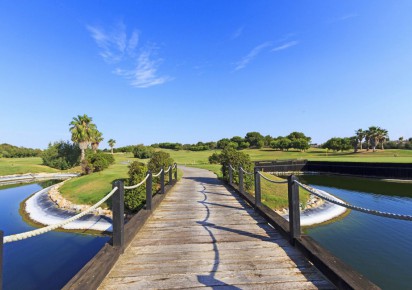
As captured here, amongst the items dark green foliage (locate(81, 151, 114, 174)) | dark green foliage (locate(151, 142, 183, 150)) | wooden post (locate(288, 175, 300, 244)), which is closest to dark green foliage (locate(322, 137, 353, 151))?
dark green foliage (locate(151, 142, 183, 150))

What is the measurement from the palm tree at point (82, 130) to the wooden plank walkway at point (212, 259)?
121 feet

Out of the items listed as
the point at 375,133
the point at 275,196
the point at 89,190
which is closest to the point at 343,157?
the point at 375,133

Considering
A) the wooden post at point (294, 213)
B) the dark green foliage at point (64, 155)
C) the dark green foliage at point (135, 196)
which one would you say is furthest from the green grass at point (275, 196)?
the dark green foliage at point (64, 155)

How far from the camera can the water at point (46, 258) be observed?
8.41 metres

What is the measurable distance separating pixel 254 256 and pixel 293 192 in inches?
51.8

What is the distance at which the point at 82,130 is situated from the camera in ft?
125

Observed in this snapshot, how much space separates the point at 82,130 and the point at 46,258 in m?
31.8

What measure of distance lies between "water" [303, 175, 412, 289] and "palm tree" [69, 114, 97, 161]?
35896 mm

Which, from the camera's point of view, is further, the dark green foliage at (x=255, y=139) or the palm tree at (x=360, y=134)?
the dark green foliage at (x=255, y=139)

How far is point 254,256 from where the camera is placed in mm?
4008

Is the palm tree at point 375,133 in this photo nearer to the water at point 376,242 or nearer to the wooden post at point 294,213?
the water at point 376,242

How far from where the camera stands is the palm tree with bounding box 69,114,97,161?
38312mm

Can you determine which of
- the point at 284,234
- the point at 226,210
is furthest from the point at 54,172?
the point at 284,234

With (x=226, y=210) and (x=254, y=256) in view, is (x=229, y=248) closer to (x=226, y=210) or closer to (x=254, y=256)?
(x=254, y=256)
